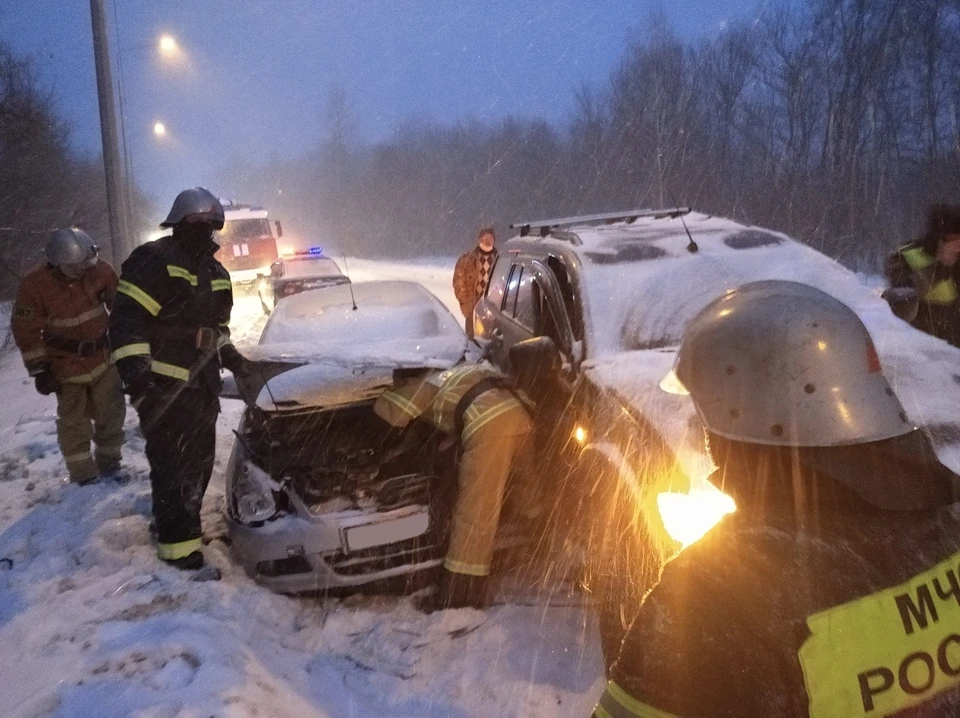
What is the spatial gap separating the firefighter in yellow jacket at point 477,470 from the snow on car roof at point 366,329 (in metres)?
0.51

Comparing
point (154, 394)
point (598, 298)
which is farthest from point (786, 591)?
point (154, 394)

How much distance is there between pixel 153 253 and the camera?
4066mm

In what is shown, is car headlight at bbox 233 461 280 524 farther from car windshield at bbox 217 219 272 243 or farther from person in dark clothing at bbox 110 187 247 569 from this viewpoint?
car windshield at bbox 217 219 272 243

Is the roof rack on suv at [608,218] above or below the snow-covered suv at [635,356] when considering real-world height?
above

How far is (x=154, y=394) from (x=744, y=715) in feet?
11.7

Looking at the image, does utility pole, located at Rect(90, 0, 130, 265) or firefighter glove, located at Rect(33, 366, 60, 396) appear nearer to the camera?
firefighter glove, located at Rect(33, 366, 60, 396)

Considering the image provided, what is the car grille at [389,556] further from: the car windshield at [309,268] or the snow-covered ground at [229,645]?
the car windshield at [309,268]

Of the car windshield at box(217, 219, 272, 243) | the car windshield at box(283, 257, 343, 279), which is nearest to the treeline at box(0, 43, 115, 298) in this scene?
the car windshield at box(217, 219, 272, 243)

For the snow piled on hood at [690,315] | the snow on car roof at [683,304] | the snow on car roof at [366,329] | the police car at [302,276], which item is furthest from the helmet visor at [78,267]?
the police car at [302,276]

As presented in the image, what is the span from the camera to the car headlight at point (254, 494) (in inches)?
155

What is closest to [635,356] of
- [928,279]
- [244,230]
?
[928,279]

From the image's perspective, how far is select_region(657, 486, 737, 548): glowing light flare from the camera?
2.62 meters

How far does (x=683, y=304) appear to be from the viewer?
4.26 meters

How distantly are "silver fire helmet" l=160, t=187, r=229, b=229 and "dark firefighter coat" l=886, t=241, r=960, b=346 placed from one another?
4716 mm
